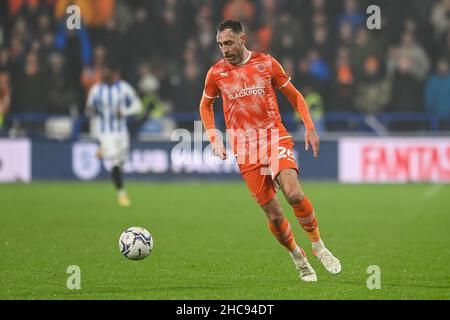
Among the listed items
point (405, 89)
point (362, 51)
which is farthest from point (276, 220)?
point (405, 89)

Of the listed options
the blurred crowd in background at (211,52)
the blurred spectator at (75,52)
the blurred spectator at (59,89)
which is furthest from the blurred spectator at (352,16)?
the blurred spectator at (59,89)

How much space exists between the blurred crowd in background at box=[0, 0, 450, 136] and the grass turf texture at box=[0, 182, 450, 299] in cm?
215

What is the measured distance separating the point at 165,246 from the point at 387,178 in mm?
10525

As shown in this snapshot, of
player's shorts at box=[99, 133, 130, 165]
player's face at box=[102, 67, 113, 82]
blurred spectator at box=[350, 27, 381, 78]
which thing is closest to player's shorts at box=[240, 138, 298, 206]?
player's face at box=[102, 67, 113, 82]

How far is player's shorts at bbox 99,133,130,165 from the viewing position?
17.6m


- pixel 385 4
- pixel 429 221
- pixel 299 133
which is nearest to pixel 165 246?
pixel 429 221

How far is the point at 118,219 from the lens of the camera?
14586 millimetres

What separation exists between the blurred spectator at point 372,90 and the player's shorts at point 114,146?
5729mm

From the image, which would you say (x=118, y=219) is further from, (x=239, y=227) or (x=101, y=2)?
(x=101, y=2)

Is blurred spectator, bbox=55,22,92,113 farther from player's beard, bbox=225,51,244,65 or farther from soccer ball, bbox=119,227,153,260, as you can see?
player's beard, bbox=225,51,244,65

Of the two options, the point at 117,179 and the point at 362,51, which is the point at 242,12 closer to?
the point at 362,51

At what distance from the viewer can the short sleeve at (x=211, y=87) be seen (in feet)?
29.9

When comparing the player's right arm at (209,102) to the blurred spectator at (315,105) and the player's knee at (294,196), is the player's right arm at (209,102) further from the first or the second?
the blurred spectator at (315,105)

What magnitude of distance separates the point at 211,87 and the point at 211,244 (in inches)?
122
